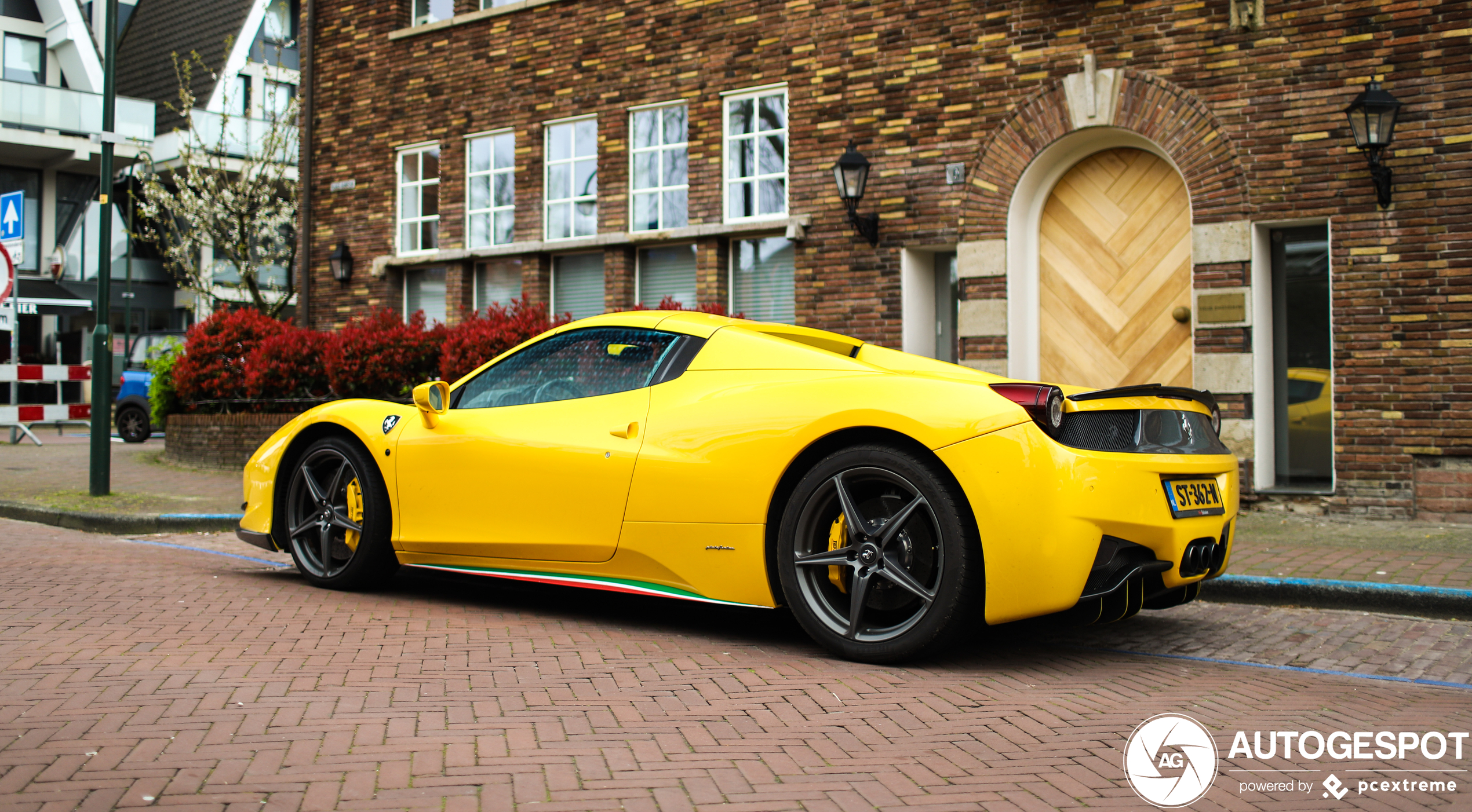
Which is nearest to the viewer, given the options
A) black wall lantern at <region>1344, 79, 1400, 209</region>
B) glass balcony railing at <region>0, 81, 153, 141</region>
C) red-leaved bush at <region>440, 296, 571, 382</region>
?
black wall lantern at <region>1344, 79, 1400, 209</region>

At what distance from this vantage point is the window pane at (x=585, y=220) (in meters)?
14.1

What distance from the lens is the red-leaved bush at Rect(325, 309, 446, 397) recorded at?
13.3 metres

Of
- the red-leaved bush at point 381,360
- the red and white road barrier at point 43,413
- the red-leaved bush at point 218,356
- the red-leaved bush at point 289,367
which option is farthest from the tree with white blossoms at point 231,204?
the red-leaved bush at point 381,360

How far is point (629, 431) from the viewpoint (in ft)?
16.1

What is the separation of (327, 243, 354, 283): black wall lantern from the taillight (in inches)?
543

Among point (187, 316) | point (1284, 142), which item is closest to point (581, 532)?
point (1284, 142)

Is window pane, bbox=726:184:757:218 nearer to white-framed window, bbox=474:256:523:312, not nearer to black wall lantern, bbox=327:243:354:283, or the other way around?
white-framed window, bbox=474:256:523:312

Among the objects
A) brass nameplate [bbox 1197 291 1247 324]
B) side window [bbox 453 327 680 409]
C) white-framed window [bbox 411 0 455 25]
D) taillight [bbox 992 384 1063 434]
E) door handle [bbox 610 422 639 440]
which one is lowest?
door handle [bbox 610 422 639 440]

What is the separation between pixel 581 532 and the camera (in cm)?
496

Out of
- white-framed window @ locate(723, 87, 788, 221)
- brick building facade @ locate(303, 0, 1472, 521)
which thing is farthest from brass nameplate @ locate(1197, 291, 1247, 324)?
white-framed window @ locate(723, 87, 788, 221)

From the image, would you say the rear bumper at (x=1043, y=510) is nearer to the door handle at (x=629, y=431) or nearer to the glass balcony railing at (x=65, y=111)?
the door handle at (x=629, y=431)

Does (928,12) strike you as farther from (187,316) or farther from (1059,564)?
(187,316)

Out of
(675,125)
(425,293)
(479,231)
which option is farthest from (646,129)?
(425,293)

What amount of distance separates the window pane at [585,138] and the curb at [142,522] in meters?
6.67
